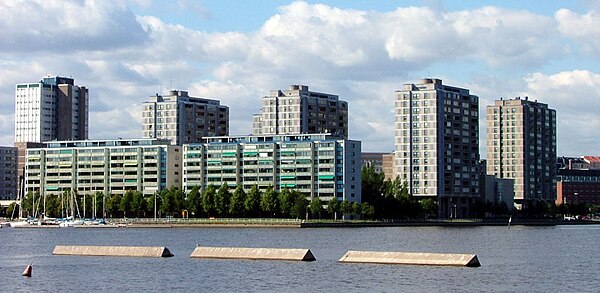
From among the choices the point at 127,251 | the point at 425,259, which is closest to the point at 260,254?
the point at 127,251

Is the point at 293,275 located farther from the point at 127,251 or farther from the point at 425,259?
the point at 127,251

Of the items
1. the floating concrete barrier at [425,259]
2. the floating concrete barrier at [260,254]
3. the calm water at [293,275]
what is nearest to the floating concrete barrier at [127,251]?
the calm water at [293,275]

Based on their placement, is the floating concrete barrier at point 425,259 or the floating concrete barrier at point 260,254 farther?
the floating concrete barrier at point 260,254

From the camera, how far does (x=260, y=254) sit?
331 feet

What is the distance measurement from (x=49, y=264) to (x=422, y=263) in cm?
3316

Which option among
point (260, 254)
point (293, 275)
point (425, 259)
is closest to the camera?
point (293, 275)

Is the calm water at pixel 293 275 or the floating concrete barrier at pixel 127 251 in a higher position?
the floating concrete barrier at pixel 127 251

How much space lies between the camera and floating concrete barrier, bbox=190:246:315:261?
99.2 meters

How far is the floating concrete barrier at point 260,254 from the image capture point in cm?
9919

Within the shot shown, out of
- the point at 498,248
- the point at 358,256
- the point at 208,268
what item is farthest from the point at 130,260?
the point at 498,248

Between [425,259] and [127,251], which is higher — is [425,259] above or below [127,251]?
above

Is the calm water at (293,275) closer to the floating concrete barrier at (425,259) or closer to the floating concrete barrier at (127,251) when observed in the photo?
the floating concrete barrier at (425,259)

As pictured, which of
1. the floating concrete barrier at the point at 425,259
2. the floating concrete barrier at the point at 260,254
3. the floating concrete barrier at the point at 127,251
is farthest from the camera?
the floating concrete barrier at the point at 127,251

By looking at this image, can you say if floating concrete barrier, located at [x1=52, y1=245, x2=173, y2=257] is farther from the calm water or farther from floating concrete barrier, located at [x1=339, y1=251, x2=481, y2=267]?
floating concrete barrier, located at [x1=339, y1=251, x2=481, y2=267]
